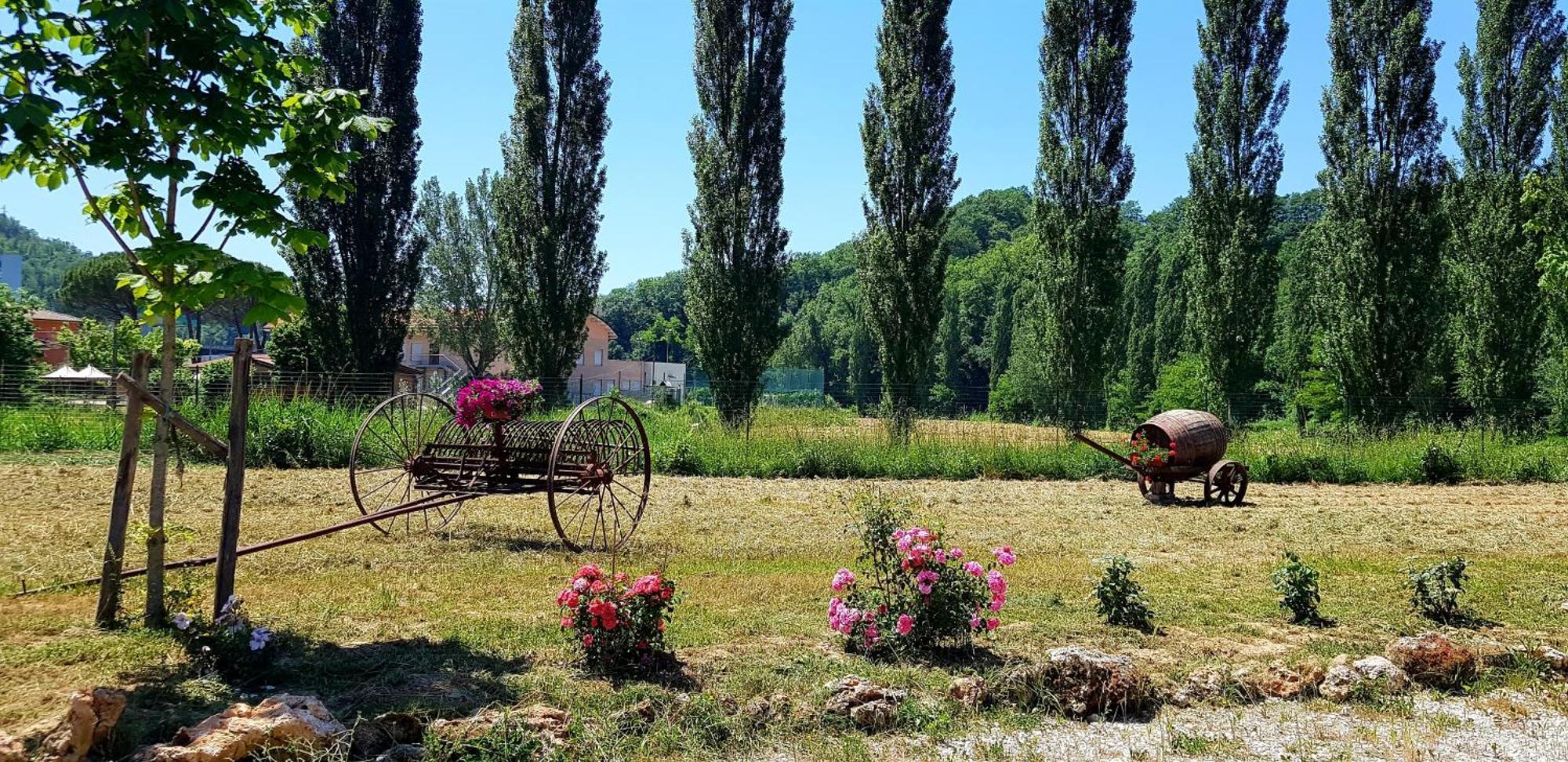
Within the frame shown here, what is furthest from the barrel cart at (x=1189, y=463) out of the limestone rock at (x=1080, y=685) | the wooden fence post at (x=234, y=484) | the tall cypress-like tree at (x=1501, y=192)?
the tall cypress-like tree at (x=1501, y=192)

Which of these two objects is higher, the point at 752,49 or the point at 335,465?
the point at 752,49

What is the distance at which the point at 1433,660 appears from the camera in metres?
5.04

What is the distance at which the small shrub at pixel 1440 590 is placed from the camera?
6.18 m

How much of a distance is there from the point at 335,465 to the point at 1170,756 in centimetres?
1415

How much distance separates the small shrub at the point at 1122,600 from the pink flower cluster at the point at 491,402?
16.6 ft

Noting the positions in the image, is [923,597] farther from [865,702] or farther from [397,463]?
[397,463]

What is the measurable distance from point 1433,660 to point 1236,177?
22.8 m

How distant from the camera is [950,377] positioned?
71.9 metres

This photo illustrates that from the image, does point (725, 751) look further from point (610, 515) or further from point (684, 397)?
point (684, 397)

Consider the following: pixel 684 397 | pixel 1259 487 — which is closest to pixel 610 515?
pixel 1259 487

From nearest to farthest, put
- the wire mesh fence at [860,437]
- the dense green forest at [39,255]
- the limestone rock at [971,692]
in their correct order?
1. the limestone rock at [971,692]
2. the wire mesh fence at [860,437]
3. the dense green forest at [39,255]

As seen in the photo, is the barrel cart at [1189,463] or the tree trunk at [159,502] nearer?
the tree trunk at [159,502]

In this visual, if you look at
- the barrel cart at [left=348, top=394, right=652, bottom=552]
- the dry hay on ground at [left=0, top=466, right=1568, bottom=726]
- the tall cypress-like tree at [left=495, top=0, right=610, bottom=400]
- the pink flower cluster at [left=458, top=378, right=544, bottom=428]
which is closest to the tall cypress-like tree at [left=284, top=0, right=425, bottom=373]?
the tall cypress-like tree at [left=495, top=0, right=610, bottom=400]

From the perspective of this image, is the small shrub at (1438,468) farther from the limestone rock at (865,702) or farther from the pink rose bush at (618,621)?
the pink rose bush at (618,621)
